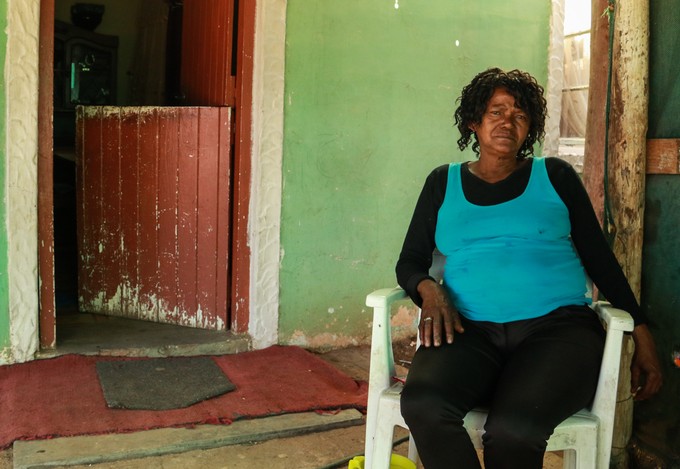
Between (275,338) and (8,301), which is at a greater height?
(8,301)

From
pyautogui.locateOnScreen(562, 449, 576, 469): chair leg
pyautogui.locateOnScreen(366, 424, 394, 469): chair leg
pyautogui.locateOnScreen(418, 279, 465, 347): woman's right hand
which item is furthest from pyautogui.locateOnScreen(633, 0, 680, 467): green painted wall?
pyautogui.locateOnScreen(366, 424, 394, 469): chair leg

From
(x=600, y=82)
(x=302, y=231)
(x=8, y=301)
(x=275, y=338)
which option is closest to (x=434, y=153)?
(x=302, y=231)

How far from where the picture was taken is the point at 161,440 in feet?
9.96

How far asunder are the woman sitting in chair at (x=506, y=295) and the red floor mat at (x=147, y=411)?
4.27 ft

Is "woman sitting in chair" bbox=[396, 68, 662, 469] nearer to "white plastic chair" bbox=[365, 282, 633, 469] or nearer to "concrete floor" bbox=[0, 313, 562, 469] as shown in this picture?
"white plastic chair" bbox=[365, 282, 633, 469]

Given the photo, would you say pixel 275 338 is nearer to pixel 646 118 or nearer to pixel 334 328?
pixel 334 328

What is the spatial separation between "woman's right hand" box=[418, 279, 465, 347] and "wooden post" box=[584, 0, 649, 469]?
2.81ft

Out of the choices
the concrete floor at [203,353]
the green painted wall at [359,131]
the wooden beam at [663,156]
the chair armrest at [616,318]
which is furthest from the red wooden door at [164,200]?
the chair armrest at [616,318]

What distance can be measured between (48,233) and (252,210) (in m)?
1.07

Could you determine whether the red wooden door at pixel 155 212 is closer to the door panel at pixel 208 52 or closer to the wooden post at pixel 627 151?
the door panel at pixel 208 52

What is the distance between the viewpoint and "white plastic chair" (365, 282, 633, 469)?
207 cm

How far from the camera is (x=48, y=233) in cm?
377

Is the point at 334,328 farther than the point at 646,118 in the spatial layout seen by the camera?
Yes

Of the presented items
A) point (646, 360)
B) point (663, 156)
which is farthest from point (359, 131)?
point (646, 360)
